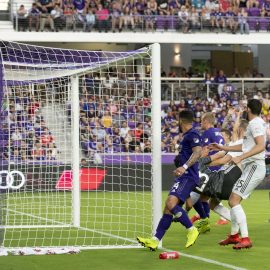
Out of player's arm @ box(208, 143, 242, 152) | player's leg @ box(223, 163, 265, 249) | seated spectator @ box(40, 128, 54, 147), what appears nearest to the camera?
player's leg @ box(223, 163, 265, 249)

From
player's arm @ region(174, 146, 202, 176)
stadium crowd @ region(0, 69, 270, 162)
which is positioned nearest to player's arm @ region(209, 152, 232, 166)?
player's arm @ region(174, 146, 202, 176)

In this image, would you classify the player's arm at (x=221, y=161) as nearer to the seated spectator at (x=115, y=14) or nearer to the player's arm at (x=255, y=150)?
the player's arm at (x=255, y=150)

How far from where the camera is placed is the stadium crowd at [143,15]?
3688cm

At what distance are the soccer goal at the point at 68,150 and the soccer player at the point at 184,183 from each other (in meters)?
0.56

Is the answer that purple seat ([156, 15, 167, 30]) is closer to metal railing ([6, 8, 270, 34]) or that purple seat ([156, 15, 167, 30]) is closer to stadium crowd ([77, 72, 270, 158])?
metal railing ([6, 8, 270, 34])

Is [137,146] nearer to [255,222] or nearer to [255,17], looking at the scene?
[255,222]

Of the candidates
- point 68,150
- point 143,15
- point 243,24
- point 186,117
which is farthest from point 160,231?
point 243,24

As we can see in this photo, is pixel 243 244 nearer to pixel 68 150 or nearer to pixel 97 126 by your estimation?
pixel 68 150

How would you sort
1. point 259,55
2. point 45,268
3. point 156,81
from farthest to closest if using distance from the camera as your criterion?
point 259,55 < point 156,81 < point 45,268

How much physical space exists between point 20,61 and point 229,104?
2164 cm

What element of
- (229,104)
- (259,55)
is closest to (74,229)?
(229,104)

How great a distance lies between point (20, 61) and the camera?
1500cm

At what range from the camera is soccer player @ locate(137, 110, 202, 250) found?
11633 millimetres

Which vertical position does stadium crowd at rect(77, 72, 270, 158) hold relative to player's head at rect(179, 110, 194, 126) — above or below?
below
